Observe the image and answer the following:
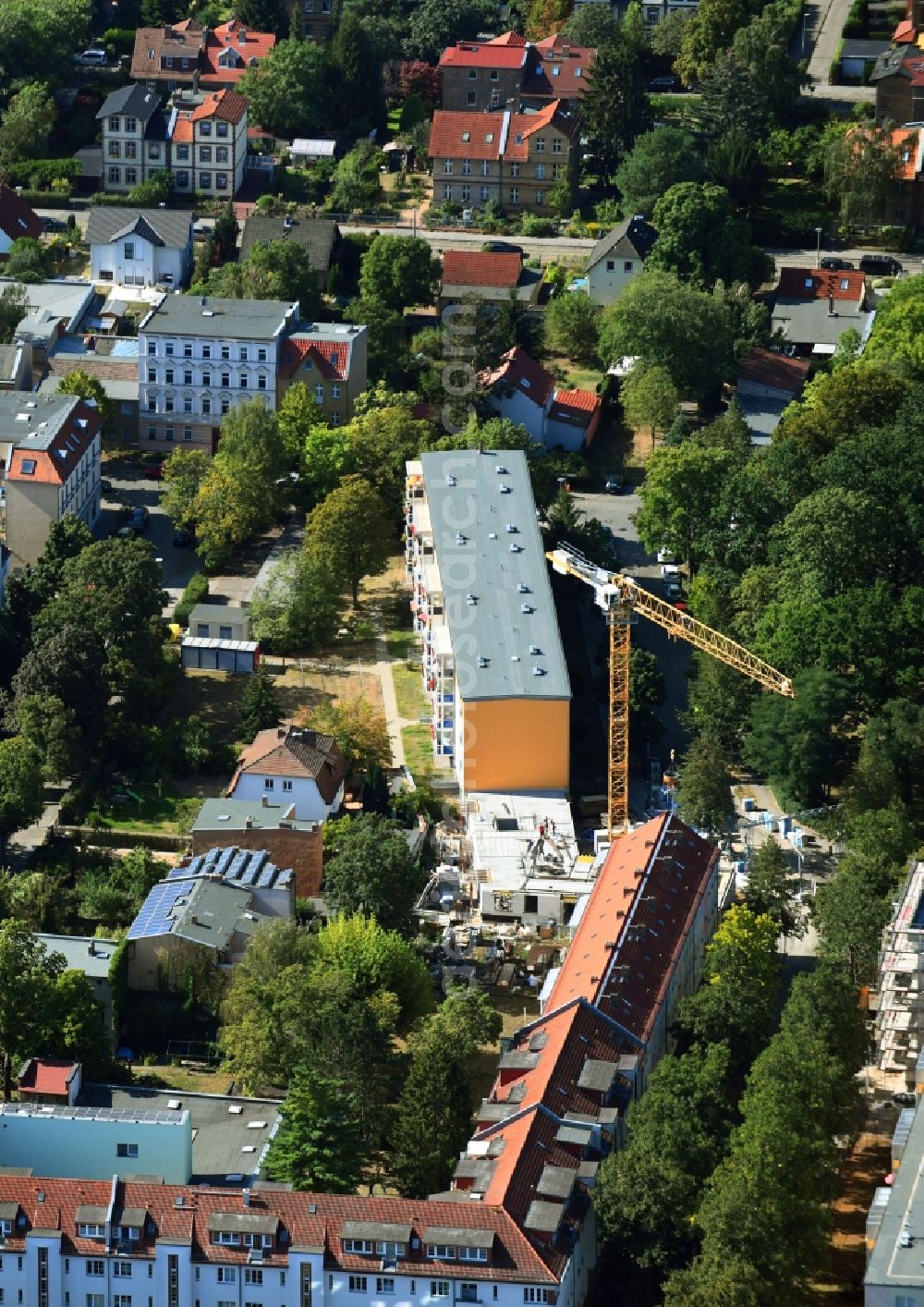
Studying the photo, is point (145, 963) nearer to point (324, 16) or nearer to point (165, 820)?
point (165, 820)

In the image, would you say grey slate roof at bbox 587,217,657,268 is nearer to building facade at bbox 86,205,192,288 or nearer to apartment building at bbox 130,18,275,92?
building facade at bbox 86,205,192,288

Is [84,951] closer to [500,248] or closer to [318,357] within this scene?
[318,357]

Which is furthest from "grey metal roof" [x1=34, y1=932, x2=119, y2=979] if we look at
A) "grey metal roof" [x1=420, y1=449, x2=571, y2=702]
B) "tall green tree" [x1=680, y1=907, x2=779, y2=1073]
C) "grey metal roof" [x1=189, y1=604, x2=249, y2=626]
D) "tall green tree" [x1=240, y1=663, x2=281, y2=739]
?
"grey metal roof" [x1=189, y1=604, x2=249, y2=626]

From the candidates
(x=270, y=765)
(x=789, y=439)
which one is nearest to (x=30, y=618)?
(x=270, y=765)

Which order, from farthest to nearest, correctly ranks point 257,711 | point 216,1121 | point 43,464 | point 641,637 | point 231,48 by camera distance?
point 231,48 < point 43,464 < point 641,637 < point 257,711 < point 216,1121

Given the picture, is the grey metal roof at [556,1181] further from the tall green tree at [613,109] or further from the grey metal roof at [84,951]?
the tall green tree at [613,109]

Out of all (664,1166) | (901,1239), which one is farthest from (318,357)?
(901,1239)
